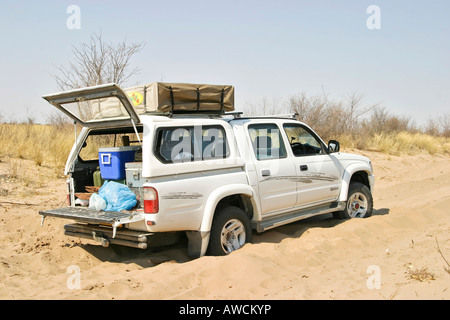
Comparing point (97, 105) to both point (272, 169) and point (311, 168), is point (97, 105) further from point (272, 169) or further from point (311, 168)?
point (311, 168)

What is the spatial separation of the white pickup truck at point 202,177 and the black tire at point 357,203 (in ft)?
0.96

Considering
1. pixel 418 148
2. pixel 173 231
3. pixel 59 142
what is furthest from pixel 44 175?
pixel 418 148

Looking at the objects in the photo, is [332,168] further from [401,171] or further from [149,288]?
[401,171]

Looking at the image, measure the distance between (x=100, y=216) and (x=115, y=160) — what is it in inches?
35.3

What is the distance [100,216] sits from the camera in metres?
5.16

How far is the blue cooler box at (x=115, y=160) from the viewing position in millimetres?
5773

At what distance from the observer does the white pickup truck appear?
16.5 feet

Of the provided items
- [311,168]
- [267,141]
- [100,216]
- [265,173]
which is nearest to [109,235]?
[100,216]

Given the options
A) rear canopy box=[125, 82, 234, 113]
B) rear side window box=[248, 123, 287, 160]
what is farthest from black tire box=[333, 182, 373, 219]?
rear canopy box=[125, 82, 234, 113]

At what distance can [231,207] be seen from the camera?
571 cm

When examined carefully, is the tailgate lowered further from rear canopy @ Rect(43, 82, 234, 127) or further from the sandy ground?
rear canopy @ Rect(43, 82, 234, 127)

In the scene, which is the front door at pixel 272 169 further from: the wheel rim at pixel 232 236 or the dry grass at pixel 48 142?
the dry grass at pixel 48 142

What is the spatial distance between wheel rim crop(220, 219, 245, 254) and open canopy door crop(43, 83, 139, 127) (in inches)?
68.8

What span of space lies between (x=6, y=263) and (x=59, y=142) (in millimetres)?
7355
